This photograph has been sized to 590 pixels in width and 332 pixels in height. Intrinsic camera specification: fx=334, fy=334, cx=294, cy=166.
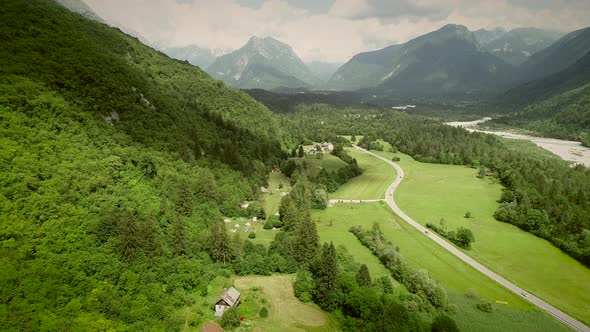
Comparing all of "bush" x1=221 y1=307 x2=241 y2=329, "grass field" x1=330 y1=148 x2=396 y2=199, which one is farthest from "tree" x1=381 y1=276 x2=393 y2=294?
"grass field" x1=330 y1=148 x2=396 y2=199

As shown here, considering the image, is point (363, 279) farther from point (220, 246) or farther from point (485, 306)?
point (220, 246)

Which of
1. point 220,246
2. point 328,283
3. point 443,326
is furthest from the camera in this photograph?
point 220,246

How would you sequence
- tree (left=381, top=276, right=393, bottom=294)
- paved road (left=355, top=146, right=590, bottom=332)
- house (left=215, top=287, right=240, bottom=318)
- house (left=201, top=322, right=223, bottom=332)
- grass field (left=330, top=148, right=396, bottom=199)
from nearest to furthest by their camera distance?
1. house (left=201, top=322, right=223, bottom=332)
2. house (left=215, top=287, right=240, bottom=318)
3. paved road (left=355, top=146, right=590, bottom=332)
4. tree (left=381, top=276, right=393, bottom=294)
5. grass field (left=330, top=148, right=396, bottom=199)

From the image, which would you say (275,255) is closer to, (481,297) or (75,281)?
(75,281)

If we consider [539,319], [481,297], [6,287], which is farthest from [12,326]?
[539,319]

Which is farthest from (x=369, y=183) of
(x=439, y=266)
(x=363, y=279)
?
(x=363, y=279)

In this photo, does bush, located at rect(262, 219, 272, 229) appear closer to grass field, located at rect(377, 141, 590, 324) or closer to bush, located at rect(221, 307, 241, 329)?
bush, located at rect(221, 307, 241, 329)
